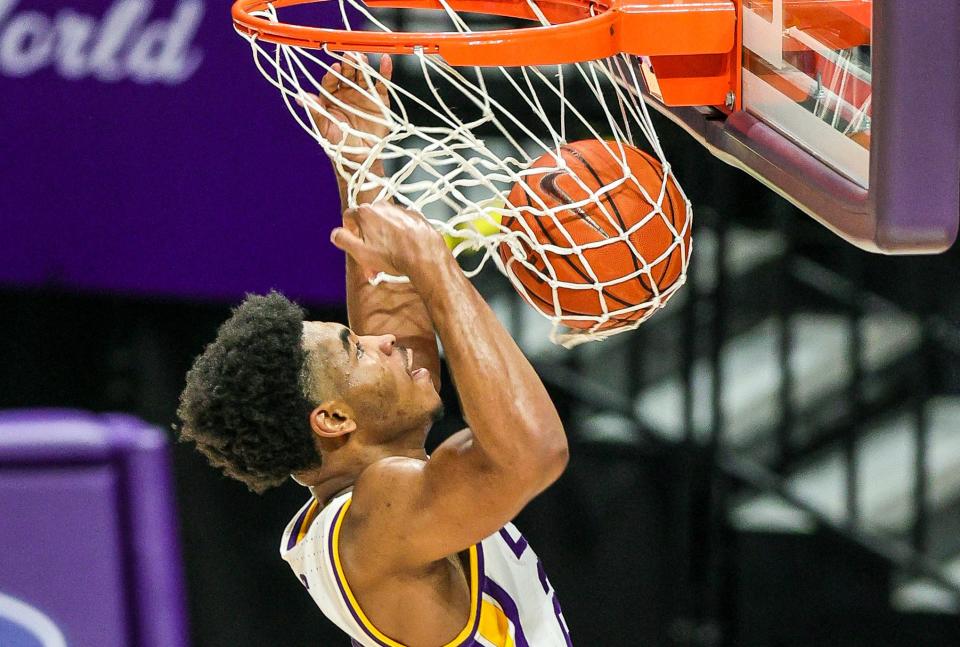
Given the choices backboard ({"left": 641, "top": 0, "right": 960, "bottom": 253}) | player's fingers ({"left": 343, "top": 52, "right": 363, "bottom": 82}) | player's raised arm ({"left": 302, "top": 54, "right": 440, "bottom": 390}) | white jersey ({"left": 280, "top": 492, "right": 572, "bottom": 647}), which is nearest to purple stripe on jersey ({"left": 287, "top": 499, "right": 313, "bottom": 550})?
white jersey ({"left": 280, "top": 492, "right": 572, "bottom": 647})

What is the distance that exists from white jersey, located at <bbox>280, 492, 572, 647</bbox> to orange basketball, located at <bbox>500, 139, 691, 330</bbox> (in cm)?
44

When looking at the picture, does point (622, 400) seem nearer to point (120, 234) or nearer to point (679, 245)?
point (120, 234)

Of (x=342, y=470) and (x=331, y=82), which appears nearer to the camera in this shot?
(x=342, y=470)

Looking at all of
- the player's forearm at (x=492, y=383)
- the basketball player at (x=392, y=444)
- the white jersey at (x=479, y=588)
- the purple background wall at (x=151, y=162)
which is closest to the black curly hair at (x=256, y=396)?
the basketball player at (x=392, y=444)

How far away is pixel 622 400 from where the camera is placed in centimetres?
397

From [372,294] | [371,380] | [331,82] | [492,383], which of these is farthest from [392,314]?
[492,383]

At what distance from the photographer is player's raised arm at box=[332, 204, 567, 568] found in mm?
1771

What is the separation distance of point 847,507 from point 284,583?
1.68m

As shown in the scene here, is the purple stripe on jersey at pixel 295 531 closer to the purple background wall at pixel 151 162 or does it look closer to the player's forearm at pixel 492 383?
the player's forearm at pixel 492 383

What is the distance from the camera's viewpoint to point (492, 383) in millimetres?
1779

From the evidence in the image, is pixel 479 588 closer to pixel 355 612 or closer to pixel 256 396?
pixel 355 612

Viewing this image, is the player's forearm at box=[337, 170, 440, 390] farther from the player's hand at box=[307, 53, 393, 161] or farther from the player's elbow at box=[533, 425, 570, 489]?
the player's elbow at box=[533, 425, 570, 489]

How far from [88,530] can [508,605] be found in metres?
1.16

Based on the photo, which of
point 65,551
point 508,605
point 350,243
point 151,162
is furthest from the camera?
point 151,162
